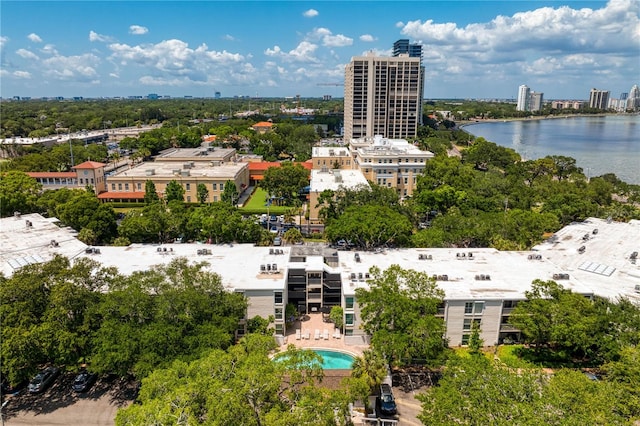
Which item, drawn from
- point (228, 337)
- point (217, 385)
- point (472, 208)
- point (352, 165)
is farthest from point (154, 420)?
point (352, 165)

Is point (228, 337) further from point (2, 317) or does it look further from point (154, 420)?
point (2, 317)

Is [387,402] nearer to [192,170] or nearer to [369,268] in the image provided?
[369,268]

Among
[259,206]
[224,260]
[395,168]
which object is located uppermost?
[395,168]

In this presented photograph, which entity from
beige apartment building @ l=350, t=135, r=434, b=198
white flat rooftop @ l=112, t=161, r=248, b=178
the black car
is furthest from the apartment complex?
beige apartment building @ l=350, t=135, r=434, b=198

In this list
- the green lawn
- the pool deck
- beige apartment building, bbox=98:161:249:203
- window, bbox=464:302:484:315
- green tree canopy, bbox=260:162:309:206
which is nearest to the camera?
window, bbox=464:302:484:315

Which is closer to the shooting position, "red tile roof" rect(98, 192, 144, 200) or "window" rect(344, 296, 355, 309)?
"window" rect(344, 296, 355, 309)

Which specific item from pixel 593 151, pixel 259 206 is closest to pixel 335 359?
pixel 259 206

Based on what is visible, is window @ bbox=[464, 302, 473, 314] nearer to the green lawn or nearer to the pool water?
the pool water

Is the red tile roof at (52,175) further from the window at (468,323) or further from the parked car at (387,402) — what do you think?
the window at (468,323)
